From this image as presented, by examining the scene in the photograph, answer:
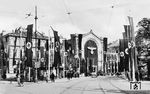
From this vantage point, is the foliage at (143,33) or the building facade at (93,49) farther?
the building facade at (93,49)

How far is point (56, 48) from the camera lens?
145 feet

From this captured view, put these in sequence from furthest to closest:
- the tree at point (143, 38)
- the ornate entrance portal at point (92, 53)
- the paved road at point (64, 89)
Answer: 1. the ornate entrance portal at point (92, 53)
2. the tree at point (143, 38)
3. the paved road at point (64, 89)

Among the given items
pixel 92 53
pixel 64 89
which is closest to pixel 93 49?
pixel 92 53

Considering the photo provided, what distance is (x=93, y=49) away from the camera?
134 m

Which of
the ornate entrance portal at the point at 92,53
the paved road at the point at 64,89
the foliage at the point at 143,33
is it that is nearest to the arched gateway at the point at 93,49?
the ornate entrance portal at the point at 92,53

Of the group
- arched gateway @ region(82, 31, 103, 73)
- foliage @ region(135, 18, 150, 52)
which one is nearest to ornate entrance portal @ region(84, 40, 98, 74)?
arched gateway @ region(82, 31, 103, 73)

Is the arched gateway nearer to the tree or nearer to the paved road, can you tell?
the tree

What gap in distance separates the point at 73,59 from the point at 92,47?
43.3m

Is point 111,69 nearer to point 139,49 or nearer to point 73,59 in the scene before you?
point 73,59

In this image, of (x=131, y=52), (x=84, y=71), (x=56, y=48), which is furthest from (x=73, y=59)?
(x=131, y=52)

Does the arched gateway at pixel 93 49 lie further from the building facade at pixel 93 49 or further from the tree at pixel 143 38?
the tree at pixel 143 38

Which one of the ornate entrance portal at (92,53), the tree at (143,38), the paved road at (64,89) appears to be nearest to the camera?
the paved road at (64,89)

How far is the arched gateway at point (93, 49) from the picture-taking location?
435 ft

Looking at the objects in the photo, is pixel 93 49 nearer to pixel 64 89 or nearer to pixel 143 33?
pixel 143 33
